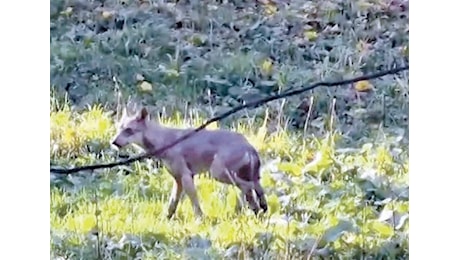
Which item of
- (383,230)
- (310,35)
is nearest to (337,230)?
(383,230)

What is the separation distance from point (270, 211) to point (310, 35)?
14.6 inches

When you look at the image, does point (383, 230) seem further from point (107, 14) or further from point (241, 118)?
point (107, 14)

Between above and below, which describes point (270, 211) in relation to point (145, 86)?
below

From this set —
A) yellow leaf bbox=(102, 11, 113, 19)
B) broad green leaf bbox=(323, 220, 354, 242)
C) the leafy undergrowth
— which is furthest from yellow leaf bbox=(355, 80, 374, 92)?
yellow leaf bbox=(102, 11, 113, 19)

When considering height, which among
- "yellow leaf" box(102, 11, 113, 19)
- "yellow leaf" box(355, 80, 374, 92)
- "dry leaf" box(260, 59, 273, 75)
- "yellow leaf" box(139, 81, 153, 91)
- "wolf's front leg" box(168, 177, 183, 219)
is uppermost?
"yellow leaf" box(102, 11, 113, 19)

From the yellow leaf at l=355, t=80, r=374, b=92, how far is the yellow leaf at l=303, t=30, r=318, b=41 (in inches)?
5.2

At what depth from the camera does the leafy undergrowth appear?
1817 millimetres

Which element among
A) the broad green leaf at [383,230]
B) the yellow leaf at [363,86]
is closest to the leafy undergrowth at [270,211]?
the broad green leaf at [383,230]

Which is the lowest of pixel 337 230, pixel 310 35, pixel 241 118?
pixel 337 230

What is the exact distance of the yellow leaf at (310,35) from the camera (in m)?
1.85

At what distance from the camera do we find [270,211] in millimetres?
1822

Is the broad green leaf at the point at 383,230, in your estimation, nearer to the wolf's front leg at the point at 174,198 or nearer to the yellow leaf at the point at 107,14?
the wolf's front leg at the point at 174,198

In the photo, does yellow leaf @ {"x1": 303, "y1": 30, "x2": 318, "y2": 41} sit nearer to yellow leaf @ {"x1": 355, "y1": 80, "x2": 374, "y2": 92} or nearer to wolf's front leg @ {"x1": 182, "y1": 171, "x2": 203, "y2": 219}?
yellow leaf @ {"x1": 355, "y1": 80, "x2": 374, "y2": 92}
